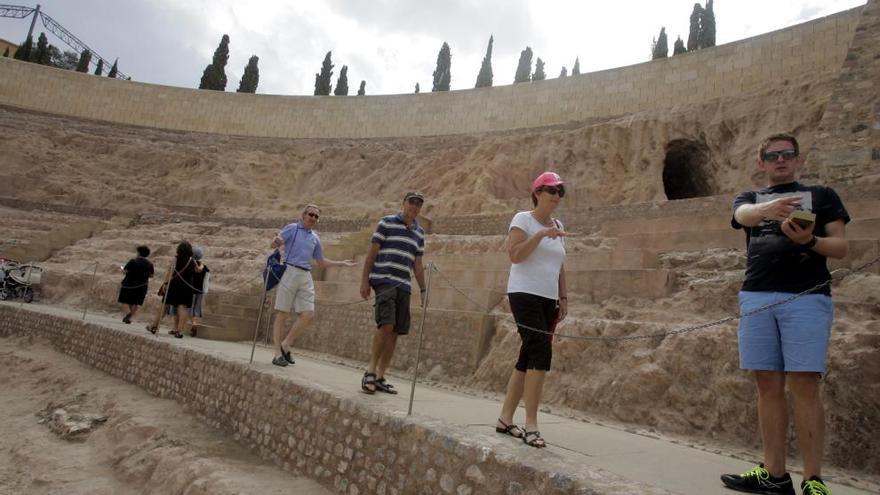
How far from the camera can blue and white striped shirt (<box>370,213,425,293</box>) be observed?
4.24 metres

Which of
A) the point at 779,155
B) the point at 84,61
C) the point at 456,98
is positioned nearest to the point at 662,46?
the point at 456,98

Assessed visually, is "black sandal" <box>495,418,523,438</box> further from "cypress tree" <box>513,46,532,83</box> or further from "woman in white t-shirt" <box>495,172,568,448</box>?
"cypress tree" <box>513,46,532,83</box>

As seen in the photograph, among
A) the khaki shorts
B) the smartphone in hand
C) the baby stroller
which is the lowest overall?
the baby stroller

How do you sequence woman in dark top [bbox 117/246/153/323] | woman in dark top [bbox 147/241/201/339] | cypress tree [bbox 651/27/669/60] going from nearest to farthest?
woman in dark top [bbox 147/241/201/339] < woman in dark top [bbox 117/246/153/323] < cypress tree [bbox 651/27/669/60]

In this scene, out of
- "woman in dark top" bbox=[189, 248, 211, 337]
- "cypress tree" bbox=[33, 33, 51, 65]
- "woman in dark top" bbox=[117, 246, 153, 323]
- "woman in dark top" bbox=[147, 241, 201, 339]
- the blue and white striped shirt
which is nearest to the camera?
the blue and white striped shirt

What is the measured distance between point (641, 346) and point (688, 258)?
2.24 m

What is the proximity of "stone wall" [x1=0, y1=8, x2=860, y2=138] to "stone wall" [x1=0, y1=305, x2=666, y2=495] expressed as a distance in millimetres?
14538

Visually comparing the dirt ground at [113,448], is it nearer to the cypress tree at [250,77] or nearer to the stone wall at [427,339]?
the stone wall at [427,339]

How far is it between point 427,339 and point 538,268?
4.05 meters

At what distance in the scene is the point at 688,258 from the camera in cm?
667

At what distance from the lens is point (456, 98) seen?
69.9 ft

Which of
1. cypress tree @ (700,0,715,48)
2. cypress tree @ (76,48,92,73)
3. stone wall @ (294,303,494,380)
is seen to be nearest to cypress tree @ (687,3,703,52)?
cypress tree @ (700,0,715,48)

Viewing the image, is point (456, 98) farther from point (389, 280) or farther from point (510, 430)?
point (510, 430)

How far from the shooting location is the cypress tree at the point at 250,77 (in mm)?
32906
